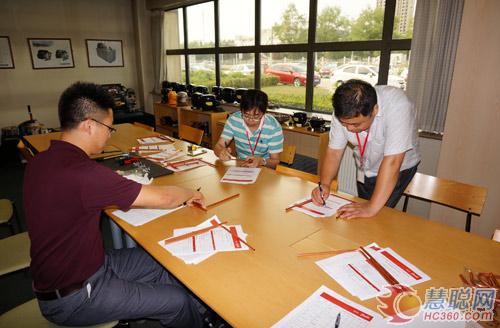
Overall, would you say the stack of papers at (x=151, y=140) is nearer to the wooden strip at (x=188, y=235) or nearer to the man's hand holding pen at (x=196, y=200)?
the man's hand holding pen at (x=196, y=200)

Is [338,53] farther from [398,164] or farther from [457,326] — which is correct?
[457,326]

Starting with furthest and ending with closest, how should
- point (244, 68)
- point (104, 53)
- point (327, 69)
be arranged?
point (104, 53)
point (244, 68)
point (327, 69)

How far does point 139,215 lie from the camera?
170 cm

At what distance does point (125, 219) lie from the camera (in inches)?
65.5

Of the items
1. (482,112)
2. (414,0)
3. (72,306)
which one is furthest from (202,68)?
(72,306)

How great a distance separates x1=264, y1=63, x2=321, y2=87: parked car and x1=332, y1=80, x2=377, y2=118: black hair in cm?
289

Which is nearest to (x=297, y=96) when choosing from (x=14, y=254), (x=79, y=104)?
(x=79, y=104)

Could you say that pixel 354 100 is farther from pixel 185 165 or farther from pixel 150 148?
pixel 150 148

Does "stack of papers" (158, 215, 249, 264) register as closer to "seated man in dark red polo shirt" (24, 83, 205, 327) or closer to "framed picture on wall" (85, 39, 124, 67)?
"seated man in dark red polo shirt" (24, 83, 205, 327)

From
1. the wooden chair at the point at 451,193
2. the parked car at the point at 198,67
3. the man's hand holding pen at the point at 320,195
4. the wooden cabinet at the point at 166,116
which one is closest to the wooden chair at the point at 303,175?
the man's hand holding pen at the point at 320,195

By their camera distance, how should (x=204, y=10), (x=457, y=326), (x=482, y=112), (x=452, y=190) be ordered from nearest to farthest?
(x=457, y=326), (x=452, y=190), (x=482, y=112), (x=204, y=10)

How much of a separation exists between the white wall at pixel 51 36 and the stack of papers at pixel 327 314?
272 inches

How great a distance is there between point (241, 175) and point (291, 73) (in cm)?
282

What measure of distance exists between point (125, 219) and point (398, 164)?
4.80ft
